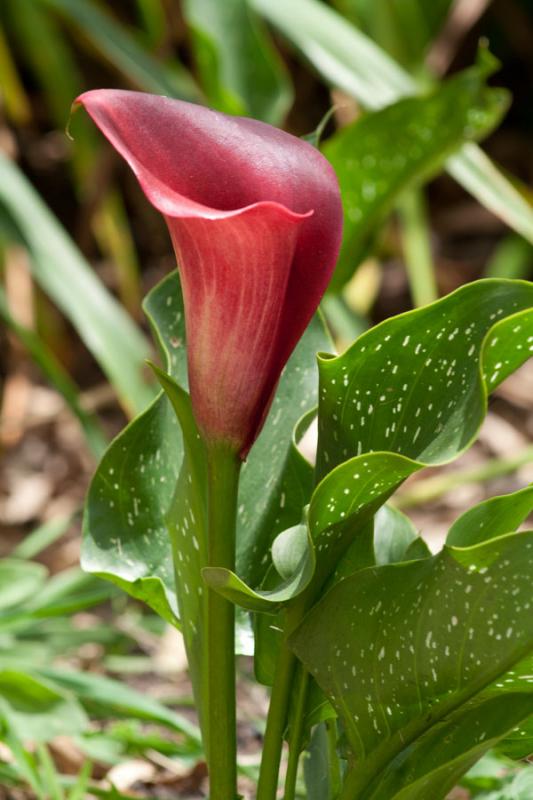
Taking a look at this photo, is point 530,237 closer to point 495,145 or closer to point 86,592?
point 86,592

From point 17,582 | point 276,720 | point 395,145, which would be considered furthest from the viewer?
point 395,145

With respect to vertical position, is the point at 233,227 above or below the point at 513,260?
above

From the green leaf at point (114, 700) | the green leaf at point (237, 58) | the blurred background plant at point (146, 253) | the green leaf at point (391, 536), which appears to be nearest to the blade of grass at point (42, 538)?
the blurred background plant at point (146, 253)

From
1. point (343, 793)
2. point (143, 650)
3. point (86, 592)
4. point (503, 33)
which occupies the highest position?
point (503, 33)

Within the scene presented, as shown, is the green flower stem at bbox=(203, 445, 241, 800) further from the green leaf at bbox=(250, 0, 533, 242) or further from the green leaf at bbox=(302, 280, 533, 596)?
the green leaf at bbox=(250, 0, 533, 242)

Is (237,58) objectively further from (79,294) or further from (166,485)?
(166,485)

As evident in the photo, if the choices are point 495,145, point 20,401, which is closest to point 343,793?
point 20,401

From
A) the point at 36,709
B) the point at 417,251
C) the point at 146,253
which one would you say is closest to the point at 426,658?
the point at 36,709
